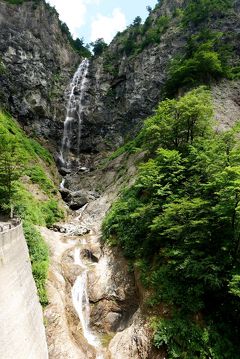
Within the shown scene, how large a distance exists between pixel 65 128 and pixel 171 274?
125ft

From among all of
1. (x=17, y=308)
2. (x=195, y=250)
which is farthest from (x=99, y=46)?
(x=17, y=308)

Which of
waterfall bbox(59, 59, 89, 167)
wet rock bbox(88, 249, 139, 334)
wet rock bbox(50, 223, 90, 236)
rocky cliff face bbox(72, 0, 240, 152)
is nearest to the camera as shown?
wet rock bbox(88, 249, 139, 334)

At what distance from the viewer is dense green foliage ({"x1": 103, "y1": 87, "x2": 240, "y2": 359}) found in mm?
13031

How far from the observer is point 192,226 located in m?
14.7

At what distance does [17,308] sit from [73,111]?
4283 centimetres

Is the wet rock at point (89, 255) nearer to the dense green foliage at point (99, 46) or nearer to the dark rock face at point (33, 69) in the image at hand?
the dark rock face at point (33, 69)

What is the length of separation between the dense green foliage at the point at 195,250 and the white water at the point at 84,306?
3360mm

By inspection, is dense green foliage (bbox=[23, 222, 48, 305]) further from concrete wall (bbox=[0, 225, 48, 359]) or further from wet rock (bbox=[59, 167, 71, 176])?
wet rock (bbox=[59, 167, 71, 176])

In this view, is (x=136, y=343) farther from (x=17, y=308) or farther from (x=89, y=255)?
(x=89, y=255)

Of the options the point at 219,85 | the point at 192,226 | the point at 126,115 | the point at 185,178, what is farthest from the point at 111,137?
the point at 192,226

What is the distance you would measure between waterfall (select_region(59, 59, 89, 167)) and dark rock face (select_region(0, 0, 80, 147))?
1026 millimetres

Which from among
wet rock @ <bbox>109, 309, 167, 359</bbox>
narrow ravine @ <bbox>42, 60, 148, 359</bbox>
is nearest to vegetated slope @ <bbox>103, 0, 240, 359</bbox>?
wet rock @ <bbox>109, 309, 167, 359</bbox>

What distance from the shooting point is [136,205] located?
21.6 m

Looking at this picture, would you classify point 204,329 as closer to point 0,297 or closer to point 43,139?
point 0,297
